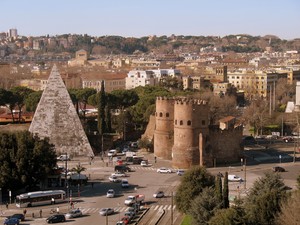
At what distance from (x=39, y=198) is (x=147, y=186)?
298 inches

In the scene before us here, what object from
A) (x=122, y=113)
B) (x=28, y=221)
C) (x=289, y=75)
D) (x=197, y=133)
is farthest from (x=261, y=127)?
(x=289, y=75)

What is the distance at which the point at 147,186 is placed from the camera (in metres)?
39.4

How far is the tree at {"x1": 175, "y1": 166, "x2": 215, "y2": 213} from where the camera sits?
1213 inches

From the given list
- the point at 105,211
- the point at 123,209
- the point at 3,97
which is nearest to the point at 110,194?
the point at 123,209

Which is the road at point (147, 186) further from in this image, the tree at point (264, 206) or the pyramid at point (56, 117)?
the tree at point (264, 206)

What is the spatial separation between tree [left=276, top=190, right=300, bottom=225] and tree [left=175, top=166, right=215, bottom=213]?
570 centimetres

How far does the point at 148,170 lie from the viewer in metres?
44.4

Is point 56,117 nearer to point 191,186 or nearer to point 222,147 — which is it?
point 222,147

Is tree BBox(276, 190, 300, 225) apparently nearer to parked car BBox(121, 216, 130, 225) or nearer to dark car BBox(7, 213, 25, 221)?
parked car BBox(121, 216, 130, 225)

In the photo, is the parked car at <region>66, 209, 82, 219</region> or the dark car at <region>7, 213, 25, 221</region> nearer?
the dark car at <region>7, 213, 25, 221</region>

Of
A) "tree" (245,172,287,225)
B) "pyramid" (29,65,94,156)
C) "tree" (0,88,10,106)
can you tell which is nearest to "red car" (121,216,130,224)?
"tree" (245,172,287,225)

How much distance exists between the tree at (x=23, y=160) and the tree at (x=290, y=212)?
53.8ft

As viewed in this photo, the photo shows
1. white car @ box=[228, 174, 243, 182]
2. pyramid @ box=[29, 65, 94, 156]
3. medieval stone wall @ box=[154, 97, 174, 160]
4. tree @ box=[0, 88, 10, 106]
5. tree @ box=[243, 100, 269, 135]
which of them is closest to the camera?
white car @ box=[228, 174, 243, 182]

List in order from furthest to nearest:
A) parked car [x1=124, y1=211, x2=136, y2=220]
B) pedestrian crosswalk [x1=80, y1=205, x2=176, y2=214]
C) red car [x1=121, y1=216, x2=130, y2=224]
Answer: pedestrian crosswalk [x1=80, y1=205, x2=176, y2=214], parked car [x1=124, y1=211, x2=136, y2=220], red car [x1=121, y1=216, x2=130, y2=224]
